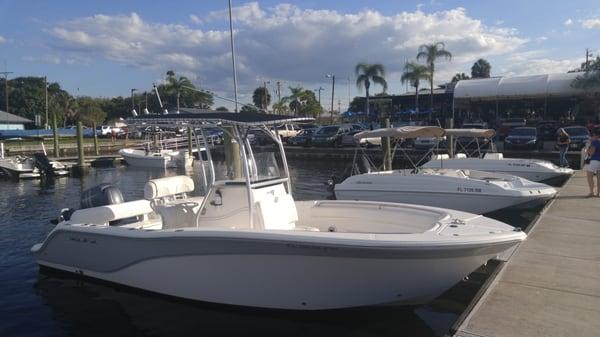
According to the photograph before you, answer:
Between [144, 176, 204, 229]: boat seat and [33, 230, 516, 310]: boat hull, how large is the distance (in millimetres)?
637

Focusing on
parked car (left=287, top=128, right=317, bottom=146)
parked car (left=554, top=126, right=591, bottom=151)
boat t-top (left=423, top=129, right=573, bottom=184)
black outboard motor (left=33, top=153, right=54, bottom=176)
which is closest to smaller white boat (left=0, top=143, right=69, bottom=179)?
black outboard motor (left=33, top=153, right=54, bottom=176)

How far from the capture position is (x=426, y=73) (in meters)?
48.6

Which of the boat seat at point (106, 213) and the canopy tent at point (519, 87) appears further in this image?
the canopy tent at point (519, 87)

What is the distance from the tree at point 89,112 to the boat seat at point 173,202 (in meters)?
69.7

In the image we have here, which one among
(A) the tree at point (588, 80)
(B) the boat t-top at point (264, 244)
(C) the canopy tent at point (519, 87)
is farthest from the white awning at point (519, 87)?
(B) the boat t-top at point (264, 244)

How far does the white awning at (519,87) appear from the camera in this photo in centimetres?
4103

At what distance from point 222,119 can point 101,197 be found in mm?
3306

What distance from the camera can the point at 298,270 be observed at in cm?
597

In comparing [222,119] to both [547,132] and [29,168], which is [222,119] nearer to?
[29,168]

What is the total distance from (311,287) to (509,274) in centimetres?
270

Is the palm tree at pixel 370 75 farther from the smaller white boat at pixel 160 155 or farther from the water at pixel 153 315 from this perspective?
the water at pixel 153 315

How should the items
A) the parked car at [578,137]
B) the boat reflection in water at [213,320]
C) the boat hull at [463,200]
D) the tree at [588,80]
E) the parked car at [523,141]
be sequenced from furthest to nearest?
the tree at [588,80] → the parked car at [523,141] → the parked car at [578,137] → the boat hull at [463,200] → the boat reflection in water at [213,320]

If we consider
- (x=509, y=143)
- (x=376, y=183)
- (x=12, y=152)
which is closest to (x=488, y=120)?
(x=509, y=143)

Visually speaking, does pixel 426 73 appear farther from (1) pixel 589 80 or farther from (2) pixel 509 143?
(2) pixel 509 143
